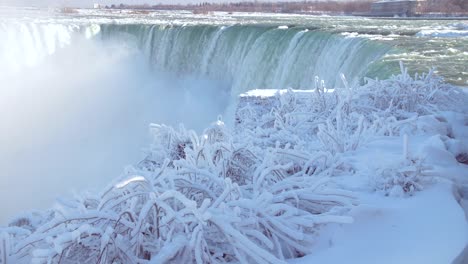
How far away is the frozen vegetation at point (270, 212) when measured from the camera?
7.05 ft

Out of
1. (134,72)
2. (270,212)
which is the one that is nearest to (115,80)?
(134,72)

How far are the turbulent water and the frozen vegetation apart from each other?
575cm

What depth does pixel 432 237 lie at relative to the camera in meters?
2.37

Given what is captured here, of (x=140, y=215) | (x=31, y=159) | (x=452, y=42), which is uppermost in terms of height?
(x=140, y=215)

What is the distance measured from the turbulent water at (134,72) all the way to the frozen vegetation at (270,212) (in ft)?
18.9

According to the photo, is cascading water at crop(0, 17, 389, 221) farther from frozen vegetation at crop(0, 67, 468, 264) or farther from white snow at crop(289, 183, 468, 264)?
white snow at crop(289, 183, 468, 264)

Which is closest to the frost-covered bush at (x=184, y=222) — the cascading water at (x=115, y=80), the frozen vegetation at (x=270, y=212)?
the frozen vegetation at (x=270, y=212)

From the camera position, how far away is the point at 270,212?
7.98ft

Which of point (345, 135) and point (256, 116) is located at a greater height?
point (345, 135)

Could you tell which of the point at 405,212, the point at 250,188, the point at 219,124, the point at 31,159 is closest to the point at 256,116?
the point at 219,124

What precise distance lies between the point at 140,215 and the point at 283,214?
2.14ft

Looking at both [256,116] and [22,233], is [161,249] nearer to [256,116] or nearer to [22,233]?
[22,233]

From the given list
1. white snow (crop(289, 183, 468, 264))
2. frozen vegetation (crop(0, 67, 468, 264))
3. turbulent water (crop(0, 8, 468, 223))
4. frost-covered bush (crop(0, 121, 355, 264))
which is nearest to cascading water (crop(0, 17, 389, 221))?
turbulent water (crop(0, 8, 468, 223))

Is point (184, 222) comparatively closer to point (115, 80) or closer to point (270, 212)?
point (270, 212)
